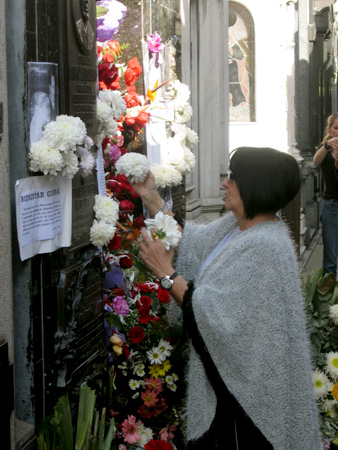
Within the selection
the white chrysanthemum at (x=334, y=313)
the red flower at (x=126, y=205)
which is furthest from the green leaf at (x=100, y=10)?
the white chrysanthemum at (x=334, y=313)

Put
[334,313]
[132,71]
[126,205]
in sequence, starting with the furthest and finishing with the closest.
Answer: [132,71], [126,205], [334,313]

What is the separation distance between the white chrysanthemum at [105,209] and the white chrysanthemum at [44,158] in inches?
23.0

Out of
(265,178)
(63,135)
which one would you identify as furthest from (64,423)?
(265,178)

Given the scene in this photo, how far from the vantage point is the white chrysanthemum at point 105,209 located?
10.3ft

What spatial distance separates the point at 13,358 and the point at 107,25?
210 centimetres

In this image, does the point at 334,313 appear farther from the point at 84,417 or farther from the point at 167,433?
the point at 84,417

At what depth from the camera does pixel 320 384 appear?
374 cm

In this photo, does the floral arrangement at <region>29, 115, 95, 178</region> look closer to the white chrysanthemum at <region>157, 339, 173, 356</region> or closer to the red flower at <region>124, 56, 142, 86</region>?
the white chrysanthemum at <region>157, 339, 173, 356</region>

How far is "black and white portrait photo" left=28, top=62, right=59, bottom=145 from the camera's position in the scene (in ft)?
8.59

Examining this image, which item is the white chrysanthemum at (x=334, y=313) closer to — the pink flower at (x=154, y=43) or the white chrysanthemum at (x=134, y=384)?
the white chrysanthemum at (x=134, y=384)

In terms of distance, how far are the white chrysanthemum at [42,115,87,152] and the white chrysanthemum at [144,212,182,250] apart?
41 centimetres

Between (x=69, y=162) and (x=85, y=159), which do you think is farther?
(x=85, y=159)

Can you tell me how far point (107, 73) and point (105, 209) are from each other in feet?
3.54

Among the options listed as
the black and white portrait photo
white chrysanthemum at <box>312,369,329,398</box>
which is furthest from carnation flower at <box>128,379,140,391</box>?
the black and white portrait photo
